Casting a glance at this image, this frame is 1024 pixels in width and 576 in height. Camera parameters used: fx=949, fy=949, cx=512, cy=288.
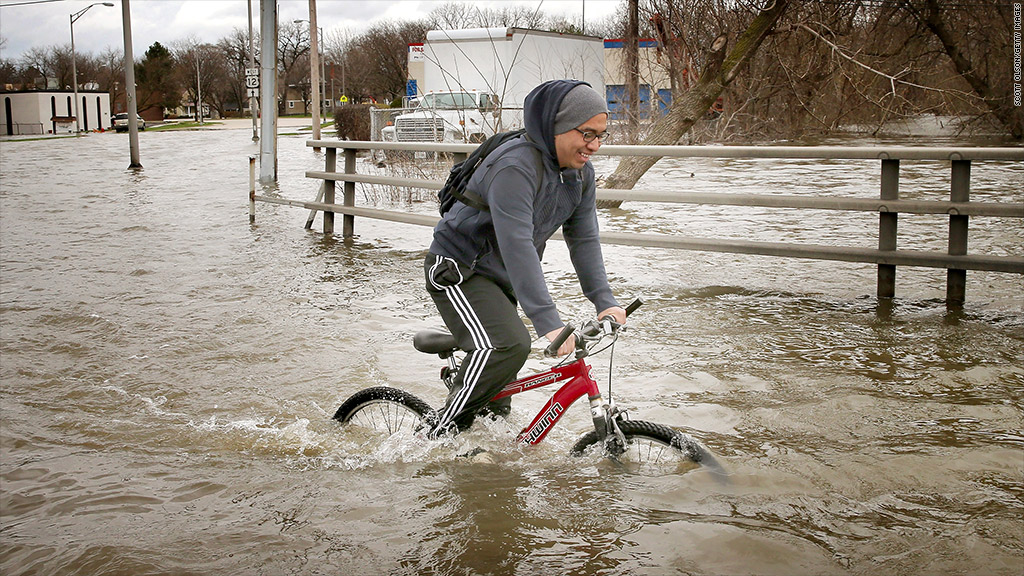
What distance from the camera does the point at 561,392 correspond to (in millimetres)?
4168

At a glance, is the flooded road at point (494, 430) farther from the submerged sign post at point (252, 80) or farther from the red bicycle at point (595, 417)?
the submerged sign post at point (252, 80)

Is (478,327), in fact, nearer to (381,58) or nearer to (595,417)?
(595,417)

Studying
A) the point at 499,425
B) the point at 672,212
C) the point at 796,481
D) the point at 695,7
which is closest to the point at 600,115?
the point at 499,425

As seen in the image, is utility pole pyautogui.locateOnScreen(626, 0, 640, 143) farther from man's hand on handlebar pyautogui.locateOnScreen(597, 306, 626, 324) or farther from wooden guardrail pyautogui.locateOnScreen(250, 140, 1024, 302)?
man's hand on handlebar pyautogui.locateOnScreen(597, 306, 626, 324)

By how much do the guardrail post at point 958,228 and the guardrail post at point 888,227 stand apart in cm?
43

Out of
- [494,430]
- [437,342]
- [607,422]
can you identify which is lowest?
[494,430]

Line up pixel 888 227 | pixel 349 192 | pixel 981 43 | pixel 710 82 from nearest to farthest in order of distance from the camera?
pixel 888 227
pixel 349 192
pixel 710 82
pixel 981 43

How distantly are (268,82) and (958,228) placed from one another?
1510 cm

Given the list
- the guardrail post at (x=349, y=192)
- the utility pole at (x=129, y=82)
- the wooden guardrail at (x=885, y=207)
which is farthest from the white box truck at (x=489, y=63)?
the wooden guardrail at (x=885, y=207)

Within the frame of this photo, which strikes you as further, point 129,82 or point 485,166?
point 129,82

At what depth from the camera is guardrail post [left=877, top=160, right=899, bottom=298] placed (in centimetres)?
Answer: 779

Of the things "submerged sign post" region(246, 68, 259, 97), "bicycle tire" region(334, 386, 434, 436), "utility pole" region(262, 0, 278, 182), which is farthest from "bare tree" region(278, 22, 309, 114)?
"bicycle tire" region(334, 386, 434, 436)

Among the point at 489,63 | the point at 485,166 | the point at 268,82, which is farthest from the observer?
the point at 489,63

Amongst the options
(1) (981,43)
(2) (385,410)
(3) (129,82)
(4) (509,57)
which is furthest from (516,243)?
(3) (129,82)
